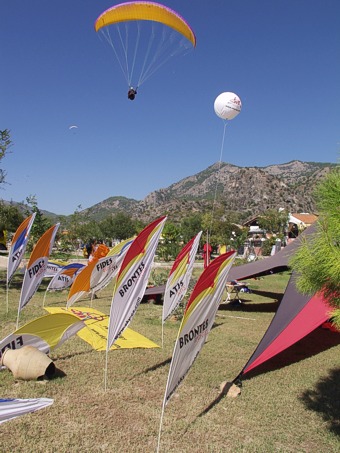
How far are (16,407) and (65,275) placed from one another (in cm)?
1041

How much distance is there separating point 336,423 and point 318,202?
3122 millimetres

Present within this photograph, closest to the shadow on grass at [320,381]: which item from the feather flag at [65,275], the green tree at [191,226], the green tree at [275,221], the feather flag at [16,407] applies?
the feather flag at [16,407]

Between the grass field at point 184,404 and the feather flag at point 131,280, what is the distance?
0.90m

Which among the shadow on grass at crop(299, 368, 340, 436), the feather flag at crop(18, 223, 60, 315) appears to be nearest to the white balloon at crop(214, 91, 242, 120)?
the feather flag at crop(18, 223, 60, 315)

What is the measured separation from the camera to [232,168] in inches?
7638

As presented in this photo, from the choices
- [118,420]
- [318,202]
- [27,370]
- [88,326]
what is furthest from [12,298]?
[318,202]

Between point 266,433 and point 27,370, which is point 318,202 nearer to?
point 266,433

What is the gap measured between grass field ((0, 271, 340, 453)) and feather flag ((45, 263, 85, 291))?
5.02m

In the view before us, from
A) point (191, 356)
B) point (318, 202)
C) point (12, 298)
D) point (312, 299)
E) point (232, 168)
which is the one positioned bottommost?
point (12, 298)

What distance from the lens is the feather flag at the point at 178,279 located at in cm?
759

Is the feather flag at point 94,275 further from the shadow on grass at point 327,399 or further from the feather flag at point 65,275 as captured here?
the shadow on grass at point 327,399

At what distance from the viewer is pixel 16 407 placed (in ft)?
7.73

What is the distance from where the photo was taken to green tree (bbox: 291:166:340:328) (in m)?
2.86

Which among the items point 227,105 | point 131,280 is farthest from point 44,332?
point 227,105
